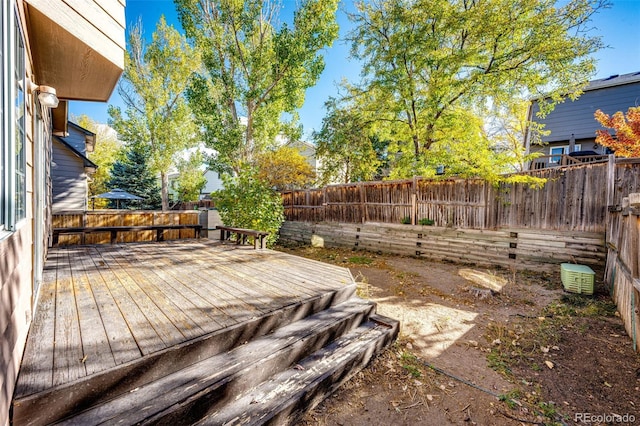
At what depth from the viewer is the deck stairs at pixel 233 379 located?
143 centimetres

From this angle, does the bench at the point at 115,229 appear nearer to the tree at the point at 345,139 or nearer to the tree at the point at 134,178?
the tree at the point at 345,139

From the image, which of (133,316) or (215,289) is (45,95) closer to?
(133,316)

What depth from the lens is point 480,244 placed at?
675 cm

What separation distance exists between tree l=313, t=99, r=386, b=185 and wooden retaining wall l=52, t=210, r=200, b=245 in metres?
6.02

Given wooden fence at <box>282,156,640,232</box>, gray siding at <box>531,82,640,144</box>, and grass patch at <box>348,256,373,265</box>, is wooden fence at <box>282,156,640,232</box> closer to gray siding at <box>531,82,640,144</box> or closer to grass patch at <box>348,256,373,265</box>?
grass patch at <box>348,256,373,265</box>

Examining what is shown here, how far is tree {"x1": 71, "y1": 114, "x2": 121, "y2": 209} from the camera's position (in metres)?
21.2

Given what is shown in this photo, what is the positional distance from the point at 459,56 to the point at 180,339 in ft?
32.8

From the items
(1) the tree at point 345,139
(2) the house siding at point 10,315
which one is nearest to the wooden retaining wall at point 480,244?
(1) the tree at point 345,139

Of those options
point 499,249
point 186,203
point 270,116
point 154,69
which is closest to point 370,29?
point 270,116

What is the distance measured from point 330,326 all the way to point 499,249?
19.2 feet

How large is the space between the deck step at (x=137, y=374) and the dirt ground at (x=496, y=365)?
0.81m

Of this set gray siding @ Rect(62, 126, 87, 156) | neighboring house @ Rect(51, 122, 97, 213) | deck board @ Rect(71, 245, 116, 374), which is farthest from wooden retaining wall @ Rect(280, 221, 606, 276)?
gray siding @ Rect(62, 126, 87, 156)

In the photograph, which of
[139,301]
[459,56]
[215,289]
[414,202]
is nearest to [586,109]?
[459,56]

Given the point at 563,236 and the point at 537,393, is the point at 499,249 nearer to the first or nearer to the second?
the point at 563,236
